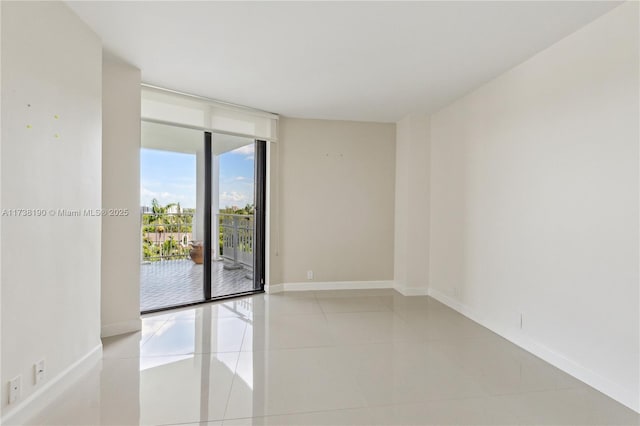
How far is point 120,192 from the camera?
2.91 meters

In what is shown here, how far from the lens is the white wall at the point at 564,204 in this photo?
1993mm

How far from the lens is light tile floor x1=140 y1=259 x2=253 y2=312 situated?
4.02 m

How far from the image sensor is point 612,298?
2.06 m

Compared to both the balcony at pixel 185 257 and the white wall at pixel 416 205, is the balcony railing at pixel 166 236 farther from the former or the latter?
the white wall at pixel 416 205

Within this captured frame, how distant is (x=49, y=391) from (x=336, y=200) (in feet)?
12.0

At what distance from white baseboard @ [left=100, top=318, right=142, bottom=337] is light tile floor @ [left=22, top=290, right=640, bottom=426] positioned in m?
0.10

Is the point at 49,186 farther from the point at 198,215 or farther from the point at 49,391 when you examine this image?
the point at 198,215

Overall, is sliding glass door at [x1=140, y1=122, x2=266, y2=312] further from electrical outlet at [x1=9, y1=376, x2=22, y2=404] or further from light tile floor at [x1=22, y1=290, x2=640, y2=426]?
electrical outlet at [x1=9, y1=376, x2=22, y2=404]

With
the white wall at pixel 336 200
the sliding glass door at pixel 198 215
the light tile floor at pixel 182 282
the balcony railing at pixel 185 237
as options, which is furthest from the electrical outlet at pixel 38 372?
the white wall at pixel 336 200

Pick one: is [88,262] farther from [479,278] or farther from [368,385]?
[479,278]

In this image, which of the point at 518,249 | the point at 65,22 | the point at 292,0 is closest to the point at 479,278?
the point at 518,249

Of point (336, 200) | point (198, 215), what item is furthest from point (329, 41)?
point (198, 215)

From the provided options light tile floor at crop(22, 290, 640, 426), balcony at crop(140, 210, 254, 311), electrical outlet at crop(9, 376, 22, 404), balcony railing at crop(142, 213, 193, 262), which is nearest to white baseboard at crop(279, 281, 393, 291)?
balcony at crop(140, 210, 254, 311)

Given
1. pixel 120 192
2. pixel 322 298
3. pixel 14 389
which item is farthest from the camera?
pixel 322 298
